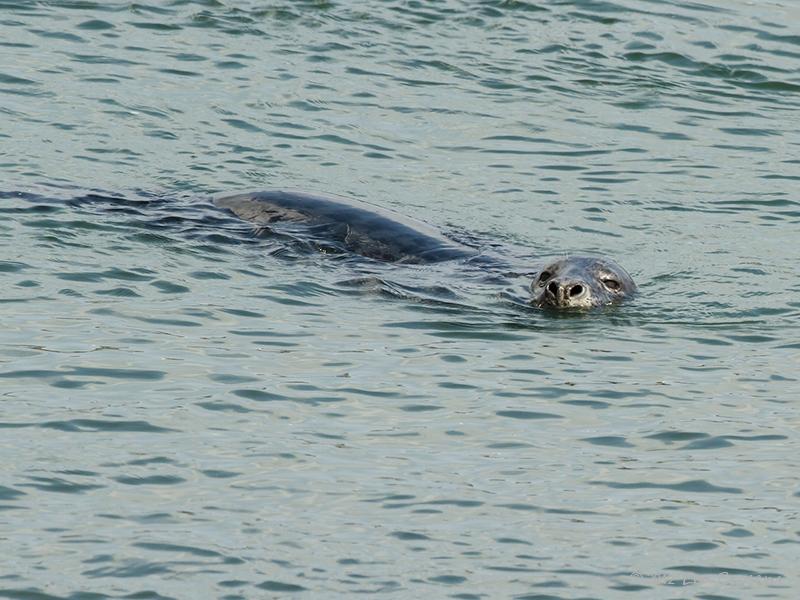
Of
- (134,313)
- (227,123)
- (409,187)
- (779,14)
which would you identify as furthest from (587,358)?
(779,14)

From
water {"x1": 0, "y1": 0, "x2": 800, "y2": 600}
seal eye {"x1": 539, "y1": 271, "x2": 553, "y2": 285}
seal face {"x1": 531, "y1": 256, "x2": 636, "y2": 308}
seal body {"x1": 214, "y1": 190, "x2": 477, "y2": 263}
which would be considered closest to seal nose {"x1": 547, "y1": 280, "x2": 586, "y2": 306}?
seal face {"x1": 531, "y1": 256, "x2": 636, "y2": 308}

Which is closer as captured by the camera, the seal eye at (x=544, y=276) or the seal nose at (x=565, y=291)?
the seal nose at (x=565, y=291)

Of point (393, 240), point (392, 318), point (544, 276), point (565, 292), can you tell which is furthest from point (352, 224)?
point (565, 292)

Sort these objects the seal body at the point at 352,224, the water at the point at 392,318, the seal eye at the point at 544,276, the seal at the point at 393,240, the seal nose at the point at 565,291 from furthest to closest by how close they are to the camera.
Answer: the seal body at the point at 352,224, the seal eye at the point at 544,276, the seal at the point at 393,240, the seal nose at the point at 565,291, the water at the point at 392,318

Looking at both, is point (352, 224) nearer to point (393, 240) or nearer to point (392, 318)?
point (393, 240)

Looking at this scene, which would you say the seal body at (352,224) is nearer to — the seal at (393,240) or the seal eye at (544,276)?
the seal at (393,240)

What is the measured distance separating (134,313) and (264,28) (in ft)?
34.1

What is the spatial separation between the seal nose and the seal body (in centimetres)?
122

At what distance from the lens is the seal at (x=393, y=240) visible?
12.0m

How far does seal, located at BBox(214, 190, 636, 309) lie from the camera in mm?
12000

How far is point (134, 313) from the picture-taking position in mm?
11219

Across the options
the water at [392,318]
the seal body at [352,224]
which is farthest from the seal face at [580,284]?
the seal body at [352,224]

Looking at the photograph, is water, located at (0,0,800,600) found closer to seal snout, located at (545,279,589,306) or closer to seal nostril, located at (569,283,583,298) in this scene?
seal snout, located at (545,279,589,306)

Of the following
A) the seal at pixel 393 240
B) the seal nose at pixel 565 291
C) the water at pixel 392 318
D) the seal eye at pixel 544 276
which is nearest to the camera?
the water at pixel 392 318
